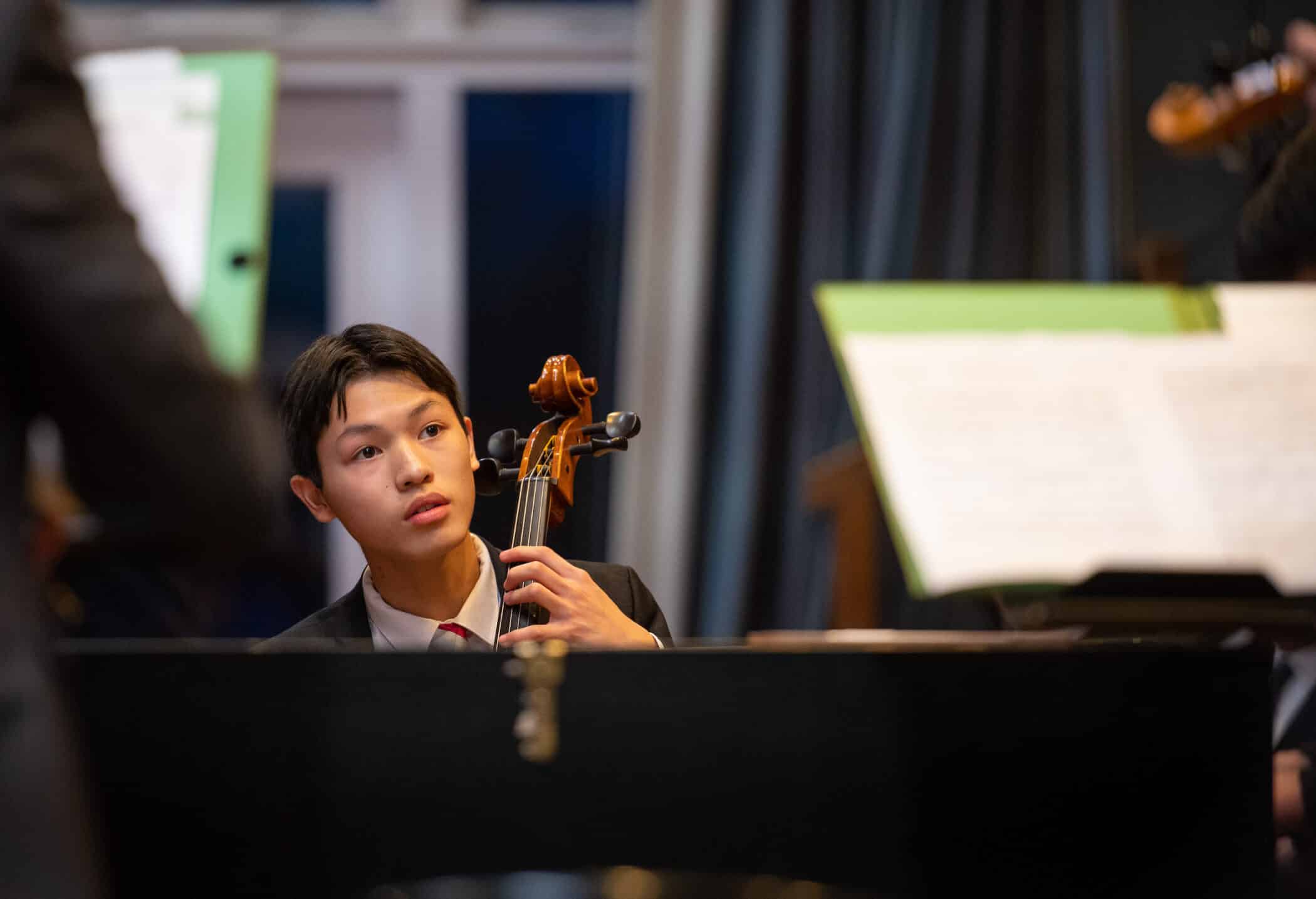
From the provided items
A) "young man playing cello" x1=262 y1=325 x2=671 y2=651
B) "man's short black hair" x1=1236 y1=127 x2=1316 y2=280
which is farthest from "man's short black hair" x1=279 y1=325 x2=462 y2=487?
"man's short black hair" x1=1236 y1=127 x2=1316 y2=280

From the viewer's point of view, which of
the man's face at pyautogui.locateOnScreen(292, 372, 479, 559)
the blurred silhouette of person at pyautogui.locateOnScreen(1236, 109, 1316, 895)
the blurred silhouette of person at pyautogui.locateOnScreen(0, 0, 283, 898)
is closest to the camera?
the blurred silhouette of person at pyautogui.locateOnScreen(0, 0, 283, 898)

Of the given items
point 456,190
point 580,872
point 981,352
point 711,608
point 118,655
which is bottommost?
point 711,608

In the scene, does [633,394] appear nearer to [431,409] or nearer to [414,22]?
[414,22]

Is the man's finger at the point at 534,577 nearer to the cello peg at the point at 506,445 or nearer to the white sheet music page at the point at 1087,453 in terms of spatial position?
the cello peg at the point at 506,445

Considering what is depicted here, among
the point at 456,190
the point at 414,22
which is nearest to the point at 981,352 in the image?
the point at 456,190

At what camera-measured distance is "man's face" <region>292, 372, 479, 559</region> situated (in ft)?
2.27

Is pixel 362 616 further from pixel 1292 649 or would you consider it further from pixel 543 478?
Result: pixel 1292 649

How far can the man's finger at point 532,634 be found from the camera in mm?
734

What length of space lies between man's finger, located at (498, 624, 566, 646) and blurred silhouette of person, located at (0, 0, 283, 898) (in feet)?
0.87

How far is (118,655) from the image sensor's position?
28.8 inches

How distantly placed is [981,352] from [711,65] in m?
1.37

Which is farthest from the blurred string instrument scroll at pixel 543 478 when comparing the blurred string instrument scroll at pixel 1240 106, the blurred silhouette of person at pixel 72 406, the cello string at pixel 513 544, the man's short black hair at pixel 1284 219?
the blurred string instrument scroll at pixel 1240 106

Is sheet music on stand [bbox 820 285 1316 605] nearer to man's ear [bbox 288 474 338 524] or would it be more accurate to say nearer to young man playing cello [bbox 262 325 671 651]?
young man playing cello [bbox 262 325 671 651]

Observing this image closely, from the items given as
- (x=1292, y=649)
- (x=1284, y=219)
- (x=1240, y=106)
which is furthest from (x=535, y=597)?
(x=1240, y=106)
